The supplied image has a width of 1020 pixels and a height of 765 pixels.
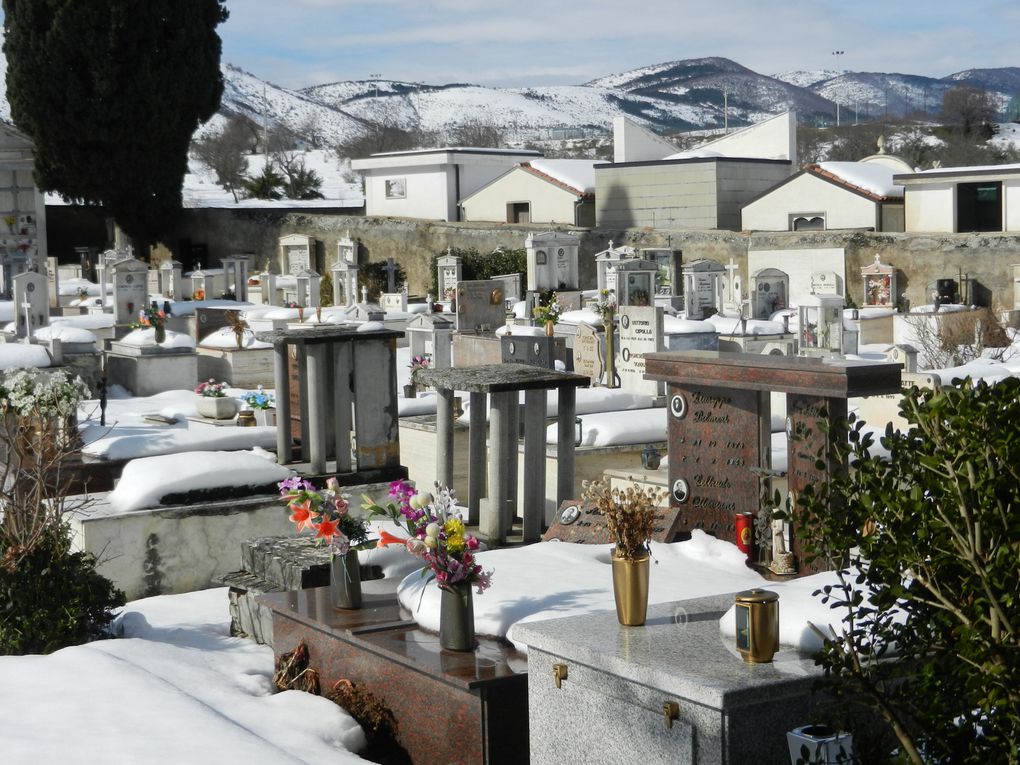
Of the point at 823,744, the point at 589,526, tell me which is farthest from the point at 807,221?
the point at 823,744

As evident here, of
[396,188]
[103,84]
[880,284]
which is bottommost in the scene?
[880,284]

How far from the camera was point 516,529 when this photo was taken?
30.1 feet

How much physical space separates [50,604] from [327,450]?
3.54m

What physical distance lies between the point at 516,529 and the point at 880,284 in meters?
20.3

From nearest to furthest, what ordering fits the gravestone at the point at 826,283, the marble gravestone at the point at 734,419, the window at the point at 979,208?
the marble gravestone at the point at 734,419
the gravestone at the point at 826,283
the window at the point at 979,208

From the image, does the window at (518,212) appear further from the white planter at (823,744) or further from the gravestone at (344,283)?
the white planter at (823,744)

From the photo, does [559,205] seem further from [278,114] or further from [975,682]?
[278,114]

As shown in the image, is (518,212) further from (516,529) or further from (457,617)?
(457,617)

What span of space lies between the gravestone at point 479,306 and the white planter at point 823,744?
662 inches

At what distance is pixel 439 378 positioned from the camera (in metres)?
9.16

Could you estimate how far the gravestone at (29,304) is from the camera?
21625 millimetres

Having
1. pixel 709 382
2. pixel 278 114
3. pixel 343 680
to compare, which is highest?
pixel 278 114

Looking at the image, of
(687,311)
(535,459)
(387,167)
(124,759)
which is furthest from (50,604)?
(387,167)

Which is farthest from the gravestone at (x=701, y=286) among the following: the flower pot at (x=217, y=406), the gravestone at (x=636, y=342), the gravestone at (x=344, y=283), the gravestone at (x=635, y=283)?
the flower pot at (x=217, y=406)
